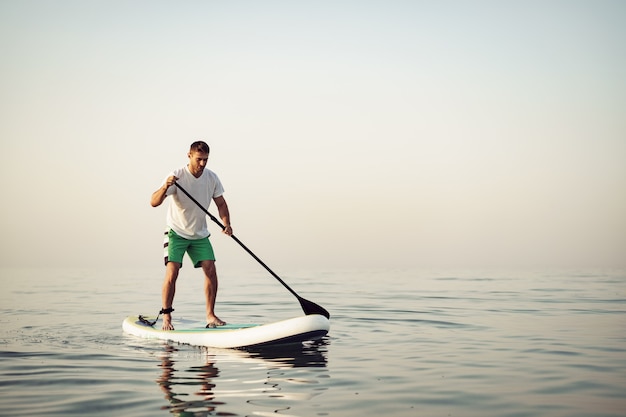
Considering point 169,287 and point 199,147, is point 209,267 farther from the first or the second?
point 199,147

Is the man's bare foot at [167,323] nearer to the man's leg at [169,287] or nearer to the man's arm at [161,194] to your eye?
the man's leg at [169,287]

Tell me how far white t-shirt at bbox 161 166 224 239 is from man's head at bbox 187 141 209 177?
151mm

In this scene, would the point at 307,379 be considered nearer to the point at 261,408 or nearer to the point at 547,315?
the point at 261,408

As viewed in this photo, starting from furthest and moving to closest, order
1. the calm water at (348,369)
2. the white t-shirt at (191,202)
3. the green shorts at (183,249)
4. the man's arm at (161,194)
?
the green shorts at (183,249), the white t-shirt at (191,202), the man's arm at (161,194), the calm water at (348,369)

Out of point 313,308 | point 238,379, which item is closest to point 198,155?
point 313,308

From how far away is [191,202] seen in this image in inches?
364

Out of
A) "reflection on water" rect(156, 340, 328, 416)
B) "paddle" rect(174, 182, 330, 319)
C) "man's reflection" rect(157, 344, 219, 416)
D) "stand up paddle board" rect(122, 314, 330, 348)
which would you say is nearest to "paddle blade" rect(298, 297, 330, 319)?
"paddle" rect(174, 182, 330, 319)

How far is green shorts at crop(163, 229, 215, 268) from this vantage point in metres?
9.31

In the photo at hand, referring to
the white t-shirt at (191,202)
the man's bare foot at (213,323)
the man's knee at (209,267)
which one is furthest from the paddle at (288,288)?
the man's bare foot at (213,323)

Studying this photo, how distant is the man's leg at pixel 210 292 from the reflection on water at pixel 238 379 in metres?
0.81

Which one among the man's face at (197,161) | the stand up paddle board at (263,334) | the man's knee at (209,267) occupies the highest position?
the man's face at (197,161)

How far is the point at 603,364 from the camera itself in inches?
282

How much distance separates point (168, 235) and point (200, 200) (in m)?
0.67

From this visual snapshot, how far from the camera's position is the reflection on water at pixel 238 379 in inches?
205
